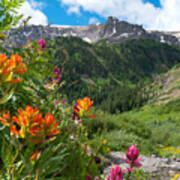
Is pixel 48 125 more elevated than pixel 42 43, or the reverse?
pixel 42 43

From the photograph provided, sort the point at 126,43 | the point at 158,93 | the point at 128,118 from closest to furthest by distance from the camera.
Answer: the point at 128,118, the point at 158,93, the point at 126,43

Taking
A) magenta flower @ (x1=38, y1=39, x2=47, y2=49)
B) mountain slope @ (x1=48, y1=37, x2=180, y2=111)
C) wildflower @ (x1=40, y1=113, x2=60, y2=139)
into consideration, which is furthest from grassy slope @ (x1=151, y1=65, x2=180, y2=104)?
wildflower @ (x1=40, y1=113, x2=60, y2=139)

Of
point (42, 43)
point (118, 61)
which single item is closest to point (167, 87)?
point (42, 43)

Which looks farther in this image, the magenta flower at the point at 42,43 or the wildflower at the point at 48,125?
the magenta flower at the point at 42,43

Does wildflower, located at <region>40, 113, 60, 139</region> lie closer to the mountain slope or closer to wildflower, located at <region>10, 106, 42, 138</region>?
wildflower, located at <region>10, 106, 42, 138</region>

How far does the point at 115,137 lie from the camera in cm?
641

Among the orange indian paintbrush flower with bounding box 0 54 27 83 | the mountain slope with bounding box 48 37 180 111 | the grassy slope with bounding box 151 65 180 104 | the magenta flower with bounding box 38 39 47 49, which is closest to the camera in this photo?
the orange indian paintbrush flower with bounding box 0 54 27 83

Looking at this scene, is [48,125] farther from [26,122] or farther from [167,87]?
[167,87]

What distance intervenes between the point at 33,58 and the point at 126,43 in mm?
175316

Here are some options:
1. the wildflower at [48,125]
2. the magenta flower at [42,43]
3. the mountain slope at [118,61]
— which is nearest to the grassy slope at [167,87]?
the mountain slope at [118,61]

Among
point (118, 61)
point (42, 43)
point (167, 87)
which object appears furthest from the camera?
point (118, 61)

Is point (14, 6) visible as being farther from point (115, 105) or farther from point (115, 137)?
point (115, 105)

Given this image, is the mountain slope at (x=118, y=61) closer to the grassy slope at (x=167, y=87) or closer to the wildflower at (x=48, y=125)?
the grassy slope at (x=167, y=87)

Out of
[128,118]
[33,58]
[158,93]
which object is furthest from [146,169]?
[158,93]
